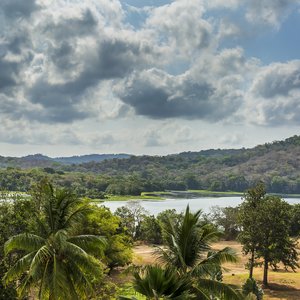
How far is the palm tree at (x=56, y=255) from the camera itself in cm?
1864

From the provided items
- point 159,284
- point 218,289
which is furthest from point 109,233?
point 159,284

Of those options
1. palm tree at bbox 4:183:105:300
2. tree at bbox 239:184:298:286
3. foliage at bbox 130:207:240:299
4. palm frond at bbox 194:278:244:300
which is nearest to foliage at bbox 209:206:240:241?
tree at bbox 239:184:298:286

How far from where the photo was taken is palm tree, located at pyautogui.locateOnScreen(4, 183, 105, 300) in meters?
18.6

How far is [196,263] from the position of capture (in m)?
18.0

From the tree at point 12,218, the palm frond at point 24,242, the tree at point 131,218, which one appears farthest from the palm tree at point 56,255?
the tree at point 131,218

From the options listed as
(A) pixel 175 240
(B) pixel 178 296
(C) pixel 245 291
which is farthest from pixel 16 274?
(C) pixel 245 291

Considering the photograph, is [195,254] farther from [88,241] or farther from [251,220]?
[251,220]

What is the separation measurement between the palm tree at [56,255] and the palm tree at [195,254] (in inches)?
151

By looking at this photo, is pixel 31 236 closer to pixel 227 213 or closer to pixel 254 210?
pixel 254 210

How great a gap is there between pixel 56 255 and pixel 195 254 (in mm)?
6575

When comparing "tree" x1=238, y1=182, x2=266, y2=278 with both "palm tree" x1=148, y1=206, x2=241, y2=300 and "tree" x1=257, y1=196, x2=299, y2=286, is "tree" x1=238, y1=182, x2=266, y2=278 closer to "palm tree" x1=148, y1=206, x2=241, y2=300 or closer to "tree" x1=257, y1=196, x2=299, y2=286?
"tree" x1=257, y1=196, x2=299, y2=286

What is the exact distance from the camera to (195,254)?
18078mm

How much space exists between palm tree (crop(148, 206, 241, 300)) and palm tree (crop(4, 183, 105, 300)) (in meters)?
3.84

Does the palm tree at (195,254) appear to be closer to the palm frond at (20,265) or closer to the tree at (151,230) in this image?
the palm frond at (20,265)
